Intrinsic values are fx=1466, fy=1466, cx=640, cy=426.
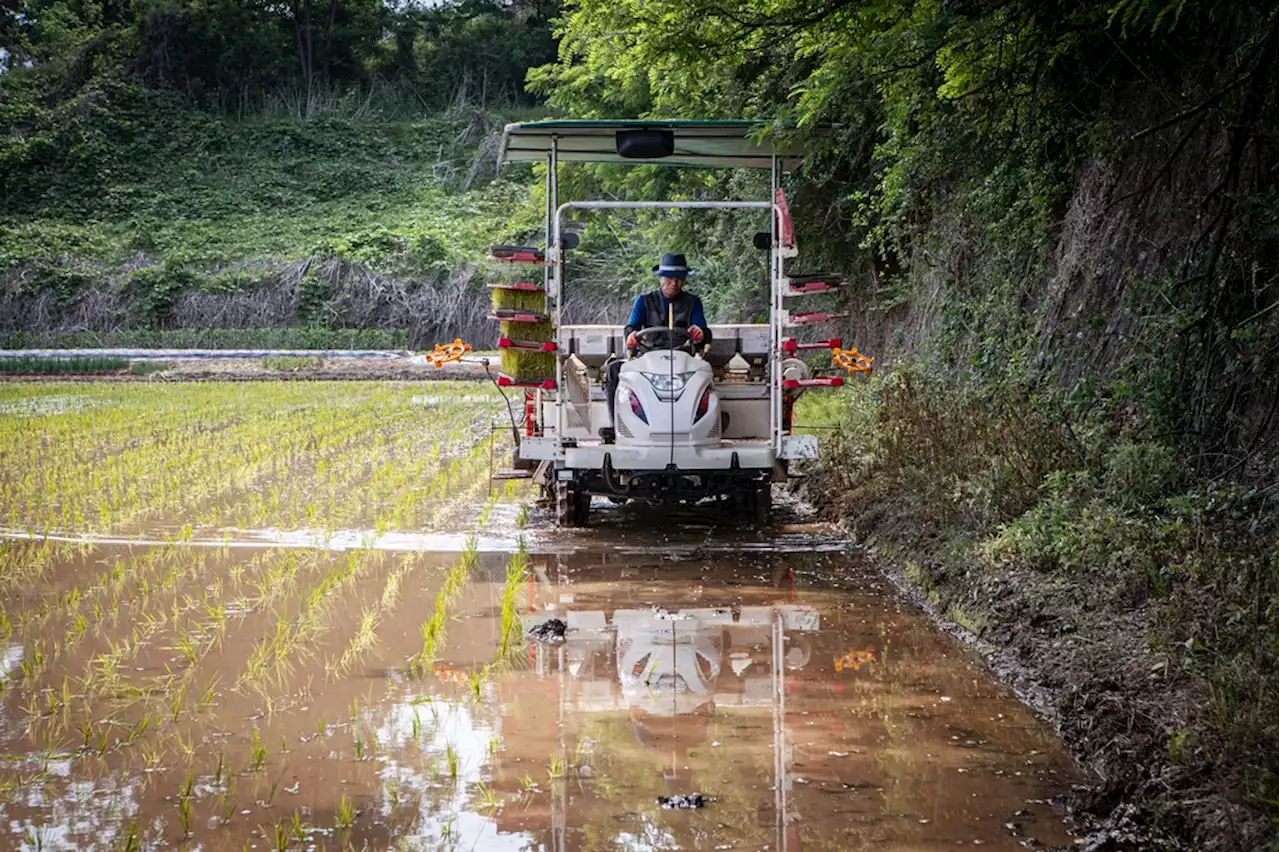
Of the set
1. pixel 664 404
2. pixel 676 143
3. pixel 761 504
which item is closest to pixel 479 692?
pixel 664 404

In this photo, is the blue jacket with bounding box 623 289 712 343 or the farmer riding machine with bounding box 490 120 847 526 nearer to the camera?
the farmer riding machine with bounding box 490 120 847 526

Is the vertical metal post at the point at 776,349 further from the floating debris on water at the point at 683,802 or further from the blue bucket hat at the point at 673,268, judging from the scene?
the floating debris on water at the point at 683,802

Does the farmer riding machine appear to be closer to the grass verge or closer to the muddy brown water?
the grass verge

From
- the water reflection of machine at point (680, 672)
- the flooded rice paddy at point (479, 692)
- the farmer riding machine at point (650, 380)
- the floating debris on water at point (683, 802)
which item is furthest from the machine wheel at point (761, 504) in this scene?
the floating debris on water at point (683, 802)

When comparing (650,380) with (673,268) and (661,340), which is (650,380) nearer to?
(661,340)

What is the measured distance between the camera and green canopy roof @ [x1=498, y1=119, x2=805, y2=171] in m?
11.0

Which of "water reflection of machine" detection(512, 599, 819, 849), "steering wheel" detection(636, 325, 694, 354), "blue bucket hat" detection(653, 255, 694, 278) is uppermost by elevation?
"blue bucket hat" detection(653, 255, 694, 278)

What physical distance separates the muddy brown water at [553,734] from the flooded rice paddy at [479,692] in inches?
0.6

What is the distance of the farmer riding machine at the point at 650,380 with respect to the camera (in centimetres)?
1060

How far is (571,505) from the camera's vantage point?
11336 millimetres

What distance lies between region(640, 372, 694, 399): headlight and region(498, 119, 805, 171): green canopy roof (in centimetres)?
187

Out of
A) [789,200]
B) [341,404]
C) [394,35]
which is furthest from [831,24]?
[394,35]

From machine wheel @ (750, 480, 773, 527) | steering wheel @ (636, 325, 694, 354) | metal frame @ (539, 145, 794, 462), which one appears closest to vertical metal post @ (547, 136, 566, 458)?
metal frame @ (539, 145, 794, 462)

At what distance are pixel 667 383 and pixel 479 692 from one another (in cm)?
445
